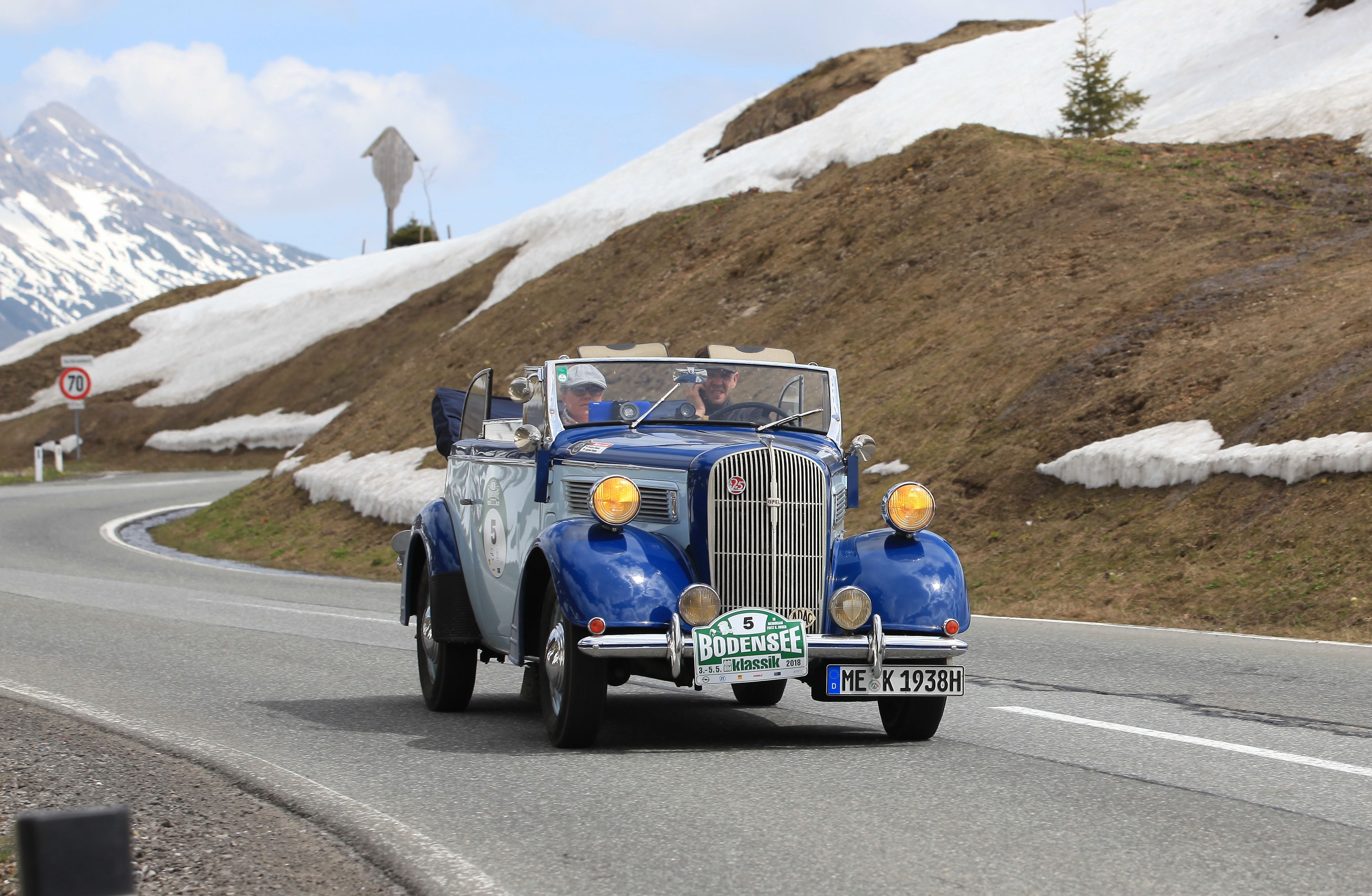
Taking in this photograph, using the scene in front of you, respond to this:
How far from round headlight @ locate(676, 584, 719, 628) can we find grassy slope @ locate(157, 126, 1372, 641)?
763cm

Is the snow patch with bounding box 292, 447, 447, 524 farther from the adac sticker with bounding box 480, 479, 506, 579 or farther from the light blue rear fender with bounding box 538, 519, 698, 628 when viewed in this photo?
the light blue rear fender with bounding box 538, 519, 698, 628

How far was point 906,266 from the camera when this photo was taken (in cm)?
3086

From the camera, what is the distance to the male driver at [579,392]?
27.3ft

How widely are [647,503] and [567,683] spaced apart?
979mm

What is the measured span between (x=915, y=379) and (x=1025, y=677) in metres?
15.4

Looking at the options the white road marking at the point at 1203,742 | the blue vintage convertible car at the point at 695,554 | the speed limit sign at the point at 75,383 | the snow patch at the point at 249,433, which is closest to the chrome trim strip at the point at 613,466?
the blue vintage convertible car at the point at 695,554

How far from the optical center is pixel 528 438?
8.02 m

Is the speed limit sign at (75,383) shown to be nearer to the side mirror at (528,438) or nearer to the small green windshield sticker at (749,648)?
the side mirror at (528,438)

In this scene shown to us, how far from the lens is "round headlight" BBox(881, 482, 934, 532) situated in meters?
7.59

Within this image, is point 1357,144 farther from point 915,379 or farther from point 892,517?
point 892,517

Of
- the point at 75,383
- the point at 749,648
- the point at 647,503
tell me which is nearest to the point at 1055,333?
the point at 647,503

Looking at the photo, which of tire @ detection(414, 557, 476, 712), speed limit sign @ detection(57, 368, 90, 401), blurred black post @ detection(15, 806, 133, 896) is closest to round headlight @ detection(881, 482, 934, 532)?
tire @ detection(414, 557, 476, 712)

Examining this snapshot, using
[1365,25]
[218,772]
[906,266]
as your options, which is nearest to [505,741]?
[218,772]

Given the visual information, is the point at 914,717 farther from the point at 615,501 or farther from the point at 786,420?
the point at 615,501
